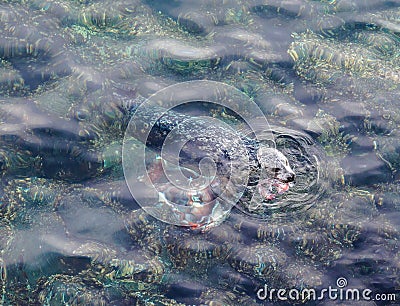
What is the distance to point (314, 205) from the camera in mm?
3373

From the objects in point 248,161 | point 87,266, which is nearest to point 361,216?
point 248,161

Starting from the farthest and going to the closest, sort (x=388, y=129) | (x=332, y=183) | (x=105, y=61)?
1. (x=105, y=61)
2. (x=388, y=129)
3. (x=332, y=183)

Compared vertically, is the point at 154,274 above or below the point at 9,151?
below

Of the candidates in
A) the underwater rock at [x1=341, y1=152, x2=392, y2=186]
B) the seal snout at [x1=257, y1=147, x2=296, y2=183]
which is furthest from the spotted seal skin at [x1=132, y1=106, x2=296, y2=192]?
the underwater rock at [x1=341, y1=152, x2=392, y2=186]

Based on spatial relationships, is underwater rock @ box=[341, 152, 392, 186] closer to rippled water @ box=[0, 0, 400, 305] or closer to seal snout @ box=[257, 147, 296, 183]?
rippled water @ box=[0, 0, 400, 305]

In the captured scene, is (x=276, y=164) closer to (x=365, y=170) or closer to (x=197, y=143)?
(x=197, y=143)

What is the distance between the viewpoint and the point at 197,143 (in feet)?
11.9

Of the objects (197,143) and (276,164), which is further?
(197,143)

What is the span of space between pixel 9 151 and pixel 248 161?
2088 millimetres

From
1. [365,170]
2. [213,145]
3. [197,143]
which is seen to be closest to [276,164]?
[213,145]

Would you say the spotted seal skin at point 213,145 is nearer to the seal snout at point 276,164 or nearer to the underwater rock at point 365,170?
the seal snout at point 276,164

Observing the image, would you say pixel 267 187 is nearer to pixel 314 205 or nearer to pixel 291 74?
pixel 314 205

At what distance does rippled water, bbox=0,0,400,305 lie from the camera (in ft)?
10.1

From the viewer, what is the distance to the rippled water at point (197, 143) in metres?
3.07
